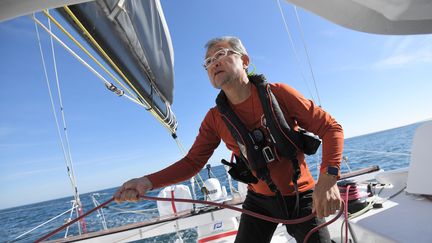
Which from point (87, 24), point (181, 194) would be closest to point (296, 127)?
point (87, 24)

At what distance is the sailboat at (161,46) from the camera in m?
1.29

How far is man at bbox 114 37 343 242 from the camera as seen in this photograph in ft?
4.90

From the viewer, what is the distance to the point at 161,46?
9.47 ft

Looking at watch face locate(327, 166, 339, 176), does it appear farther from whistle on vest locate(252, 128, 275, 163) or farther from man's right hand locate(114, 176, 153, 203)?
man's right hand locate(114, 176, 153, 203)

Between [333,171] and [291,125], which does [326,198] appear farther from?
[291,125]

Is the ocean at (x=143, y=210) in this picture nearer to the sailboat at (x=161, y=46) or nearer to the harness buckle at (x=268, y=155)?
the sailboat at (x=161, y=46)

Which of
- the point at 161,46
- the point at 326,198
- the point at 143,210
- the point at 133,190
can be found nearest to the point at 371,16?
the point at 326,198

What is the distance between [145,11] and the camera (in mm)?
2398

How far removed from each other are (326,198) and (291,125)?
55 cm

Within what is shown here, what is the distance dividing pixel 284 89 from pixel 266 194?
2.16 feet

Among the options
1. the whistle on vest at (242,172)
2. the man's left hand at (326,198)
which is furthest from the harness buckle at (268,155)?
the man's left hand at (326,198)

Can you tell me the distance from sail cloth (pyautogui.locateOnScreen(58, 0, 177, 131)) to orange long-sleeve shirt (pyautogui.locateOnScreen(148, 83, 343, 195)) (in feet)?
2.85

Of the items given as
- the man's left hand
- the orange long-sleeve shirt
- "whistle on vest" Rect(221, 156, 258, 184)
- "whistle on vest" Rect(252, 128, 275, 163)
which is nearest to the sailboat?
the orange long-sleeve shirt

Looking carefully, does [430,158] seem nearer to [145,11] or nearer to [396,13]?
[396,13]
